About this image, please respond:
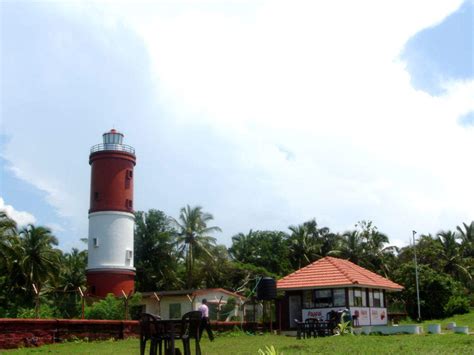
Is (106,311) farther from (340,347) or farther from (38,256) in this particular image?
(340,347)

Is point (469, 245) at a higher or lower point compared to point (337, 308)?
higher

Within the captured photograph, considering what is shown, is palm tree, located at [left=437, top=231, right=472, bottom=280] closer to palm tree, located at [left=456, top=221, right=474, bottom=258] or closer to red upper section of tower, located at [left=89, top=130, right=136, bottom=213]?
palm tree, located at [left=456, top=221, right=474, bottom=258]

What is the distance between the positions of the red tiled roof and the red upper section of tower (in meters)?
12.7

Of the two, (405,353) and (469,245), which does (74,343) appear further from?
(469,245)

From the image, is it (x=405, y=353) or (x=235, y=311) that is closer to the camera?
(x=405, y=353)

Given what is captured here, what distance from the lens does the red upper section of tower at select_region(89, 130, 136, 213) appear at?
35812 millimetres

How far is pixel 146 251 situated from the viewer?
1793 inches

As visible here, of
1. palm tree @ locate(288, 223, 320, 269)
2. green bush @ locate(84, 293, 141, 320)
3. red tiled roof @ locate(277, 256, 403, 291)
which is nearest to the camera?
green bush @ locate(84, 293, 141, 320)

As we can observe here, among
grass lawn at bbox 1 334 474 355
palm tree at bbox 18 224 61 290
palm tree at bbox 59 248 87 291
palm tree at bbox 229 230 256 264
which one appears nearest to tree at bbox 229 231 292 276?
palm tree at bbox 229 230 256 264

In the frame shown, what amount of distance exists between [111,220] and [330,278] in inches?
581

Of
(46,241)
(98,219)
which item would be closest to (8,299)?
(46,241)

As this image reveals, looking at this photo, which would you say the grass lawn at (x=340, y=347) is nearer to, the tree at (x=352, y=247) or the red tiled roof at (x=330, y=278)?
the red tiled roof at (x=330, y=278)

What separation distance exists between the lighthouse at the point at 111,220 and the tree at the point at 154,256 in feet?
27.8

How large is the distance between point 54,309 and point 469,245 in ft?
140
